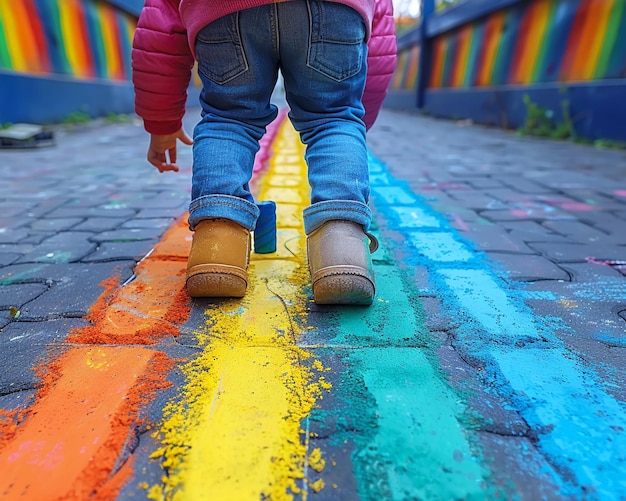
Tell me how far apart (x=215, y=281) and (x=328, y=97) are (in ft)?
1.74

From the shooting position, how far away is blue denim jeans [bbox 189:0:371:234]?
116 cm

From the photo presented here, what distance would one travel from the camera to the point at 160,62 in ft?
4.37

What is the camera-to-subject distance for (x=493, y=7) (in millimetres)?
7324

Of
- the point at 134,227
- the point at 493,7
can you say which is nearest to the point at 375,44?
the point at 134,227

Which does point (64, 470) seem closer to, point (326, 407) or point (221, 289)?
point (326, 407)

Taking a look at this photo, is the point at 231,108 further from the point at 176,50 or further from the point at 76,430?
the point at 76,430

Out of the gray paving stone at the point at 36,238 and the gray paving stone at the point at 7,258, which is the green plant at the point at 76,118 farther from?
the gray paving stone at the point at 7,258

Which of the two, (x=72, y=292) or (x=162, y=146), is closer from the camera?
(x=72, y=292)

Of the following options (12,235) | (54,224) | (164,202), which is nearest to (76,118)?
(164,202)

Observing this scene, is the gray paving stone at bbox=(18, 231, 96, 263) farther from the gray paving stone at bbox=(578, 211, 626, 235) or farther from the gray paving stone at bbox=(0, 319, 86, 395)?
the gray paving stone at bbox=(578, 211, 626, 235)

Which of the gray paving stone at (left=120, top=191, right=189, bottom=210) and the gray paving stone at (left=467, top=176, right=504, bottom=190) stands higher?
the gray paving stone at (left=120, top=191, right=189, bottom=210)

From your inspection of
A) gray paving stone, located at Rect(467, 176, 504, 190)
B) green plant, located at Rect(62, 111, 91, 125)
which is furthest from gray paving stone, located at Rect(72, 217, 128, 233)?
green plant, located at Rect(62, 111, 91, 125)

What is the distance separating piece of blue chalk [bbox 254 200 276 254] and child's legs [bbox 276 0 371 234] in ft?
0.75

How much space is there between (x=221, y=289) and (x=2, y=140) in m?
4.38
